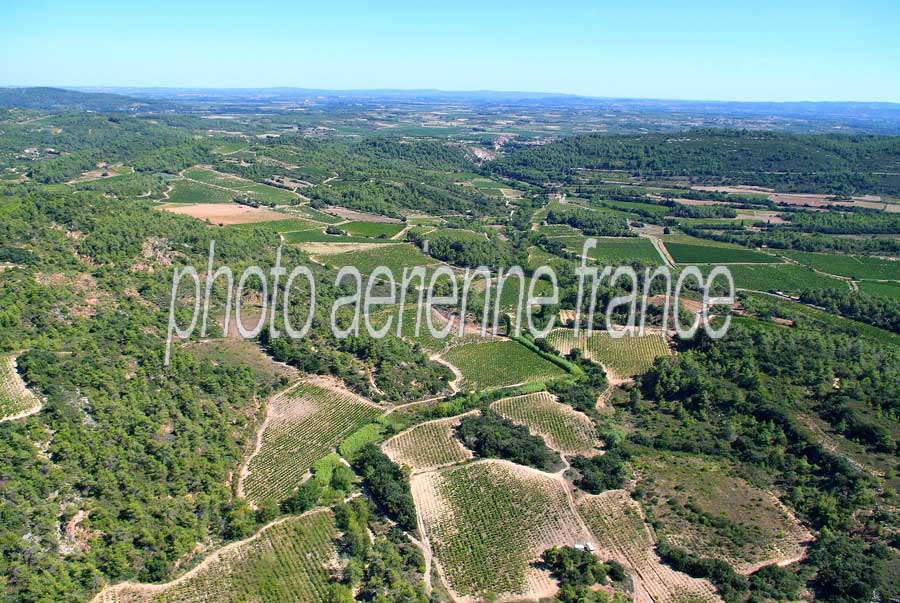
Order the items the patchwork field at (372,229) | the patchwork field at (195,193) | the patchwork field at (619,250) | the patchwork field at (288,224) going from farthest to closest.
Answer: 1. the patchwork field at (195,193)
2. the patchwork field at (372,229)
3. the patchwork field at (288,224)
4. the patchwork field at (619,250)

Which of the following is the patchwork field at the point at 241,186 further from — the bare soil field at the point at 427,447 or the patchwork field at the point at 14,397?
the bare soil field at the point at 427,447

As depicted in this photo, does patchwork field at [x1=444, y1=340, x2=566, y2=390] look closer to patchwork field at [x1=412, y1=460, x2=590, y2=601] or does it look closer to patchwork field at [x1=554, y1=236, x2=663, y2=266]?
patchwork field at [x1=412, y1=460, x2=590, y2=601]

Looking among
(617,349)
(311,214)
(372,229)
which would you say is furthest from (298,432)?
(311,214)

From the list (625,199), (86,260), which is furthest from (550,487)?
(625,199)

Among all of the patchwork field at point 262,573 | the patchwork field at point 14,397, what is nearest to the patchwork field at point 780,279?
the patchwork field at point 262,573

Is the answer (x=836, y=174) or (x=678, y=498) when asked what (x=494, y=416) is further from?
(x=836, y=174)

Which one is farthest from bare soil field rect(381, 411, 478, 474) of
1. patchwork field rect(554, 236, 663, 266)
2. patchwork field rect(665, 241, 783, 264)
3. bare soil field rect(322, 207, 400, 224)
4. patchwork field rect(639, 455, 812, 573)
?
bare soil field rect(322, 207, 400, 224)

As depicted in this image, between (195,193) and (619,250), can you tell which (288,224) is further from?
(619,250)
